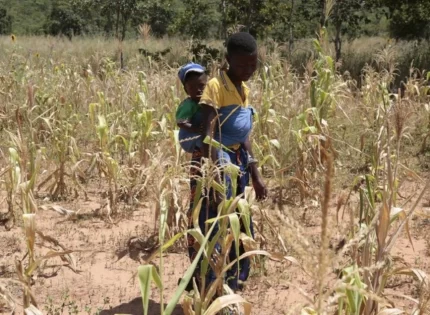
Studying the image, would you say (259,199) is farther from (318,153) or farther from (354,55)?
(354,55)

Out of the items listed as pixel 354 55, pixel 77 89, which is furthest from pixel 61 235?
pixel 354 55

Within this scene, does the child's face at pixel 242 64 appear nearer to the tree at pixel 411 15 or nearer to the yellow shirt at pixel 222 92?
the yellow shirt at pixel 222 92

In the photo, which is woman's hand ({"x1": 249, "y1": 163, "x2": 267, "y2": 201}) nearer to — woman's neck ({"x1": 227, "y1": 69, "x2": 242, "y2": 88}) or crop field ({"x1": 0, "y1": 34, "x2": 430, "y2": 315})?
crop field ({"x1": 0, "y1": 34, "x2": 430, "y2": 315})

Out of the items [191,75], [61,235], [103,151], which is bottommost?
[61,235]

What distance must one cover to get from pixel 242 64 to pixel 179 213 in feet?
4.26

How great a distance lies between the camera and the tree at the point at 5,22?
95.9ft

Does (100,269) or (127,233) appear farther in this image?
(127,233)

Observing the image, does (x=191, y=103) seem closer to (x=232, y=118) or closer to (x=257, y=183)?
(x=232, y=118)

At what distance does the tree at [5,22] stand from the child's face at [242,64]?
29.1 meters

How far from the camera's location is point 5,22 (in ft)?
97.3

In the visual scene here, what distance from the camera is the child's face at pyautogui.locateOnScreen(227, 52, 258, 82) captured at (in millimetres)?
2314

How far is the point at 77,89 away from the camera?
6.22m

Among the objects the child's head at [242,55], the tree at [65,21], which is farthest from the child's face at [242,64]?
the tree at [65,21]

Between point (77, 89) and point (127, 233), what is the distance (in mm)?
2906
